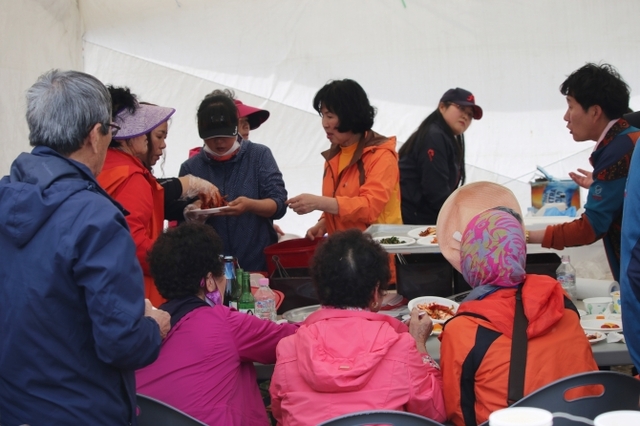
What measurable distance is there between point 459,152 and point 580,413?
311cm

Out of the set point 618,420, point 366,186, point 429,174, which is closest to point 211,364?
point 618,420

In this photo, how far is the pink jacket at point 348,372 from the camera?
214 centimetres

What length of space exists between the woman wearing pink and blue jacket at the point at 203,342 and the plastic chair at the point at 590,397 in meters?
0.94

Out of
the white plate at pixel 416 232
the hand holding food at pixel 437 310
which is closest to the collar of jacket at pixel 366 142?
the white plate at pixel 416 232

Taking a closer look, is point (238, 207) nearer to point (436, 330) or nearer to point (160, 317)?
point (436, 330)

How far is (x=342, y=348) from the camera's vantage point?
7.16 feet

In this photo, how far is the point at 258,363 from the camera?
2818 millimetres

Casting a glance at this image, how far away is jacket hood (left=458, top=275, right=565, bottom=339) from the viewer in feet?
7.47

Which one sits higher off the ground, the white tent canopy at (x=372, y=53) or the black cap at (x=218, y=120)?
the white tent canopy at (x=372, y=53)

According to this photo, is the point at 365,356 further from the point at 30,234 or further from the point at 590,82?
the point at 590,82

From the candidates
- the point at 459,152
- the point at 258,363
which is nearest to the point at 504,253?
the point at 258,363

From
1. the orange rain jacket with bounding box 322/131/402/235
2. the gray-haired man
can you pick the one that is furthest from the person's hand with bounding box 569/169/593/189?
the gray-haired man

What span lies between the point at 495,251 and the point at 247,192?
1871 millimetres

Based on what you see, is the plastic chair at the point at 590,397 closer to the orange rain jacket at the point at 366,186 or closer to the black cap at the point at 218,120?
the orange rain jacket at the point at 366,186
